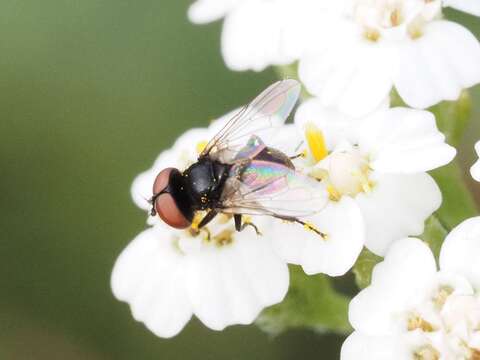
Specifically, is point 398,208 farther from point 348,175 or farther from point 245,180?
point 245,180

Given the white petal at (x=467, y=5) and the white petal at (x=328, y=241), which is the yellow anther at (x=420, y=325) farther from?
the white petal at (x=467, y=5)

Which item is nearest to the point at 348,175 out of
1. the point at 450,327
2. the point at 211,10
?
the point at 450,327

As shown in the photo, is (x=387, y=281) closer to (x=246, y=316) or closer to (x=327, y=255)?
(x=327, y=255)

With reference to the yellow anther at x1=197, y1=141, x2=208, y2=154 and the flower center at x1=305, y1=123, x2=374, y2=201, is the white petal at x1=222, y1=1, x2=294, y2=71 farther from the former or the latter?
the flower center at x1=305, y1=123, x2=374, y2=201

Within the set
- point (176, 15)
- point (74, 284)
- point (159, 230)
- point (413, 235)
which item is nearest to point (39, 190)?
point (74, 284)

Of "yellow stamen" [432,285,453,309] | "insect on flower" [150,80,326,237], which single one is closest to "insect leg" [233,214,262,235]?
"insect on flower" [150,80,326,237]

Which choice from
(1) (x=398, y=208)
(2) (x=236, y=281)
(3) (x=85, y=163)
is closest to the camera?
(1) (x=398, y=208)
